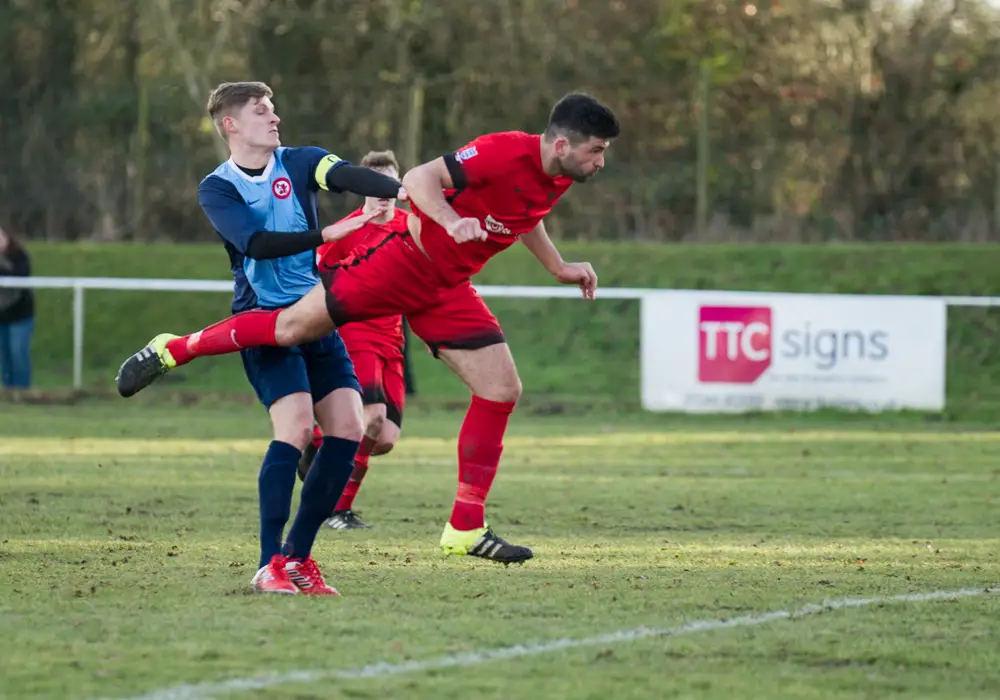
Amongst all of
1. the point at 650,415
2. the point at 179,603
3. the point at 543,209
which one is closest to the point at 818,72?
the point at 650,415

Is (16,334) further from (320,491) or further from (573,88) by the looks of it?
(320,491)

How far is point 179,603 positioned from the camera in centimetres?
589

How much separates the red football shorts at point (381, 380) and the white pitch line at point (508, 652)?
3522 millimetres

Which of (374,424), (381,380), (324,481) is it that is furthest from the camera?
(381,380)

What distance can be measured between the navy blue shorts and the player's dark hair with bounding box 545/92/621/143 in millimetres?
1233

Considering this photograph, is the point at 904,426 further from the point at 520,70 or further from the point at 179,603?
the point at 179,603

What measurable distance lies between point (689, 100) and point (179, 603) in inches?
832

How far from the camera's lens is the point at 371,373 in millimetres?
9023

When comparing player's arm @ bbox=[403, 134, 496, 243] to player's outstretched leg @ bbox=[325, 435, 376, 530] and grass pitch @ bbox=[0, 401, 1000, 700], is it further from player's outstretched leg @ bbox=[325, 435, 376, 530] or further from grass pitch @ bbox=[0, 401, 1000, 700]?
→ player's outstretched leg @ bbox=[325, 435, 376, 530]

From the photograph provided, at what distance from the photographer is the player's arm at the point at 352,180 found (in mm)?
6164

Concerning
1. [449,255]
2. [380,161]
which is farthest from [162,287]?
[449,255]

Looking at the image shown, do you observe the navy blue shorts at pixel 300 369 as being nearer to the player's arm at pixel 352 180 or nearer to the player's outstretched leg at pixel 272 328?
the player's outstretched leg at pixel 272 328

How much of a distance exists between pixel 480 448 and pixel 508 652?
2.33 meters

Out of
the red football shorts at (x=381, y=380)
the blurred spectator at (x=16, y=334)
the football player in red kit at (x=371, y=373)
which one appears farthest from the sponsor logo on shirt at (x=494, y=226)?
the blurred spectator at (x=16, y=334)
